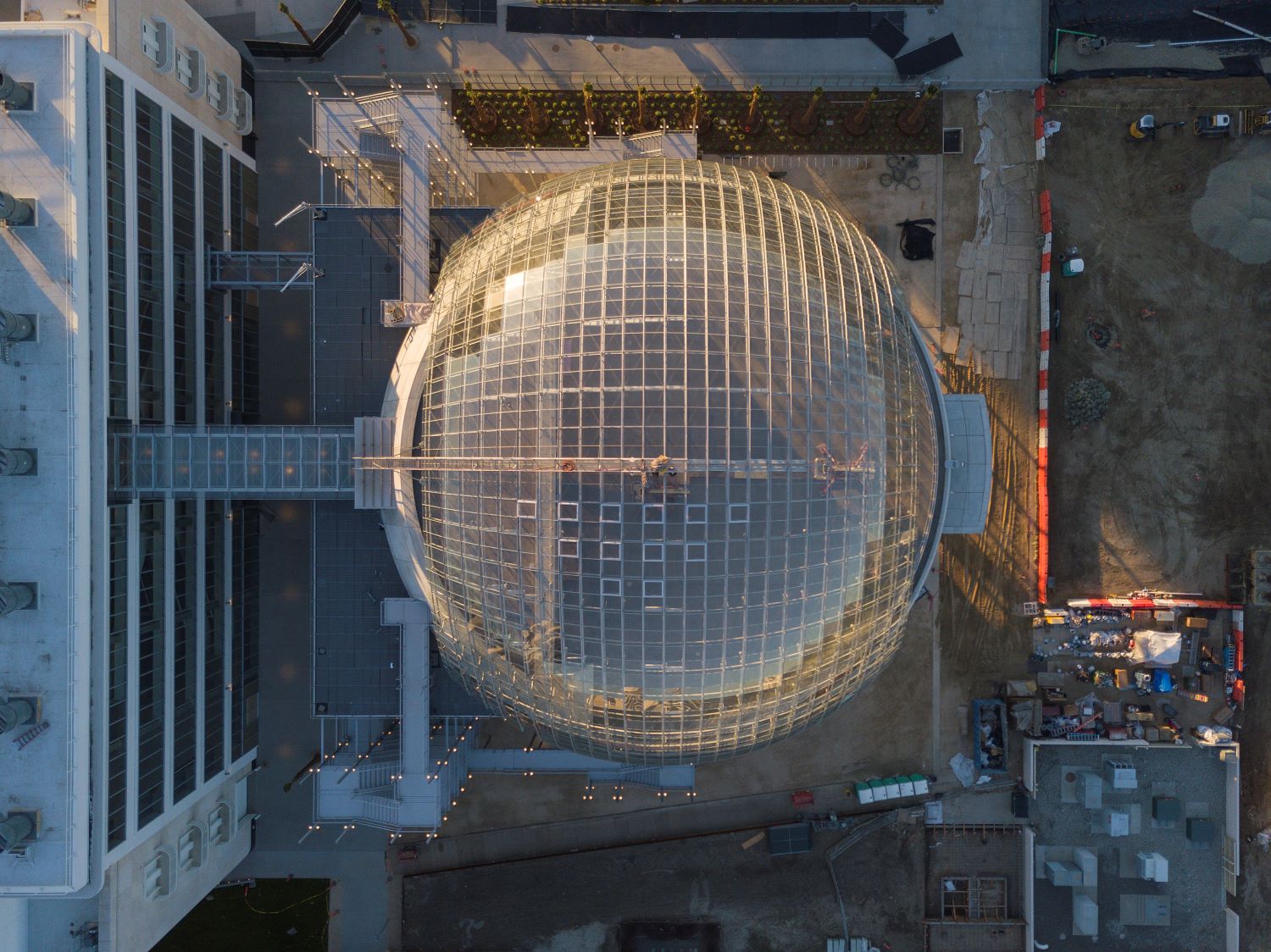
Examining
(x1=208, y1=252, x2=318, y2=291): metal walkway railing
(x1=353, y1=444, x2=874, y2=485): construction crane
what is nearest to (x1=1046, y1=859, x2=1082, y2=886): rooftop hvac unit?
(x1=353, y1=444, x2=874, y2=485): construction crane

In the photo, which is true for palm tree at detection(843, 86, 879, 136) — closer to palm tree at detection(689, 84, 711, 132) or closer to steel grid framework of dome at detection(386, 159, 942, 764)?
palm tree at detection(689, 84, 711, 132)

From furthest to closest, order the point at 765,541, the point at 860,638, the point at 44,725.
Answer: the point at 44,725, the point at 860,638, the point at 765,541

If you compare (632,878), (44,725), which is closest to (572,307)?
(44,725)

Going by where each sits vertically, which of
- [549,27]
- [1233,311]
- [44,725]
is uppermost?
[549,27]

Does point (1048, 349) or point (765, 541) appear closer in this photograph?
point (765, 541)

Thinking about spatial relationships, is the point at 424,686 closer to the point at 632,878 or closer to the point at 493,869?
the point at 493,869

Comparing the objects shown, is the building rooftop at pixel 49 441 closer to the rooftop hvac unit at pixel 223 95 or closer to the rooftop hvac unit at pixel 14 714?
the rooftop hvac unit at pixel 14 714
